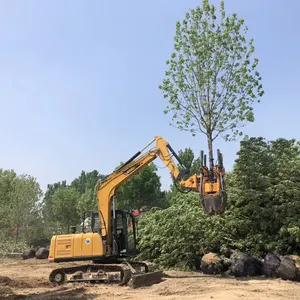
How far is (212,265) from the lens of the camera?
12859 millimetres

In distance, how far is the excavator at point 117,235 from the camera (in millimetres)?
11250

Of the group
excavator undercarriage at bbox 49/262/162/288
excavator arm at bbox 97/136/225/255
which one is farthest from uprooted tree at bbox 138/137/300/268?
excavator undercarriage at bbox 49/262/162/288

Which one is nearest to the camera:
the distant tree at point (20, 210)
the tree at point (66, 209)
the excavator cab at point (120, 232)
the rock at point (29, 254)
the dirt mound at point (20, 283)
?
the dirt mound at point (20, 283)

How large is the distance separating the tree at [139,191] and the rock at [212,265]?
2159 centimetres

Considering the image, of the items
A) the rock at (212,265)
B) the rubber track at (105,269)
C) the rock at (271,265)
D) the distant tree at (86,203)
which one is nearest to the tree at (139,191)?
the distant tree at (86,203)

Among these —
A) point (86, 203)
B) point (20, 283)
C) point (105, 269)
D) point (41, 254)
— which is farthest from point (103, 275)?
point (86, 203)

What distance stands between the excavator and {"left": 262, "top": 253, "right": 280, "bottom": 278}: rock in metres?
2.43

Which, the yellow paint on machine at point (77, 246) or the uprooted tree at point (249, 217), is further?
the uprooted tree at point (249, 217)

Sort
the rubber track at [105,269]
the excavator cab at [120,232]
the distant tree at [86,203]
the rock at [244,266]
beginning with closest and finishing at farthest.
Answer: the rubber track at [105,269] < the rock at [244,266] < the excavator cab at [120,232] < the distant tree at [86,203]

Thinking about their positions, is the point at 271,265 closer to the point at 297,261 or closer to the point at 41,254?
the point at 297,261

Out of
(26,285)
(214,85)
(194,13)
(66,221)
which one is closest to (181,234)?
(26,285)

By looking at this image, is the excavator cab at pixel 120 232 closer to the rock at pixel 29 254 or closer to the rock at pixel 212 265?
the rock at pixel 212 265

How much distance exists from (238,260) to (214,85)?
27.1 feet

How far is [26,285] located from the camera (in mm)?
11180
